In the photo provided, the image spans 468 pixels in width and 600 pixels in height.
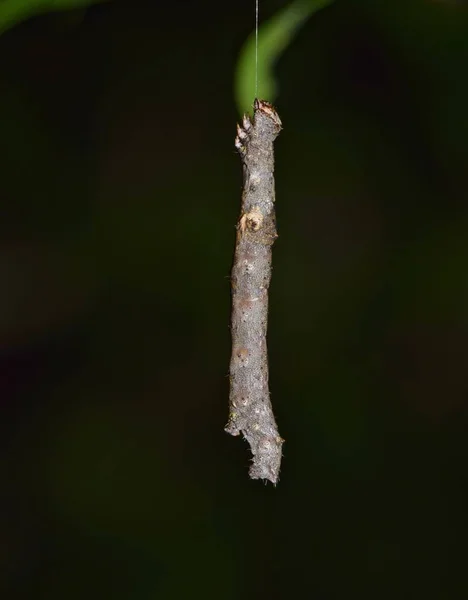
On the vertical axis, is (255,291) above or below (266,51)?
below

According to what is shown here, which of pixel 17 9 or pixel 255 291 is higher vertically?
pixel 17 9

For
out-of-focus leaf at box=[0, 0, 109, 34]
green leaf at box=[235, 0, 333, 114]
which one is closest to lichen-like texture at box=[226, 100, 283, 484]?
green leaf at box=[235, 0, 333, 114]

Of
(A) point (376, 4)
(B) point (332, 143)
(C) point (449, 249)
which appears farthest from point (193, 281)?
(A) point (376, 4)

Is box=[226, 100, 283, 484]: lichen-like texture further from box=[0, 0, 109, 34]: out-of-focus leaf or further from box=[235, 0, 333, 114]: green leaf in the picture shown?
box=[0, 0, 109, 34]: out-of-focus leaf

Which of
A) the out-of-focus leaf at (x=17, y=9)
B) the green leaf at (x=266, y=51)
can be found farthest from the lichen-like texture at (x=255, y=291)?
the out-of-focus leaf at (x=17, y=9)

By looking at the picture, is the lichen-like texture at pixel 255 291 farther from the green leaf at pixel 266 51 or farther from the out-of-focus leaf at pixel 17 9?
the out-of-focus leaf at pixel 17 9

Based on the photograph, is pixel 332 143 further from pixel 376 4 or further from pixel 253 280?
pixel 253 280

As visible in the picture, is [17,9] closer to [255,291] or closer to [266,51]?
[266,51]

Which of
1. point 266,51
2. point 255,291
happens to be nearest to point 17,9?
point 266,51
